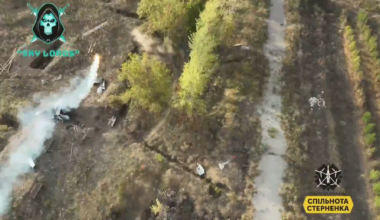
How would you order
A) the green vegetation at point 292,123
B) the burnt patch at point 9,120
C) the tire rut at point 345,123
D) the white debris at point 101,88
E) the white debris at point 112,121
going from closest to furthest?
the green vegetation at point 292,123 → the tire rut at point 345,123 → the burnt patch at point 9,120 → the white debris at point 112,121 → the white debris at point 101,88

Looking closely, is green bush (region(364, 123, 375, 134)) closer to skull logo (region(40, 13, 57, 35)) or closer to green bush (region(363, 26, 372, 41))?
green bush (region(363, 26, 372, 41))

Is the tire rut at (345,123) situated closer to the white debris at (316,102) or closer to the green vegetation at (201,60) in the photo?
the white debris at (316,102)

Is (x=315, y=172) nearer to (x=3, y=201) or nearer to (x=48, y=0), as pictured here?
(x=3, y=201)

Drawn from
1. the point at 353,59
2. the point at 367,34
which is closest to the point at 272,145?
the point at 353,59

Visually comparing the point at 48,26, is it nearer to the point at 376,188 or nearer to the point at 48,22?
the point at 48,22

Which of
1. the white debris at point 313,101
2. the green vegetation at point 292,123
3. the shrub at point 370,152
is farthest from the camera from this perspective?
the white debris at point 313,101

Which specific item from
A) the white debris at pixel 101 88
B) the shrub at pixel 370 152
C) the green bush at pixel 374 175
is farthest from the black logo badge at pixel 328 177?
the white debris at pixel 101 88
